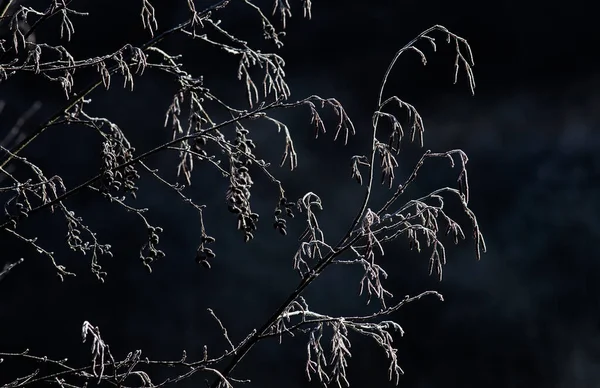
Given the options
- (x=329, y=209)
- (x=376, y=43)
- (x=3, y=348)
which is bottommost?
(x=3, y=348)

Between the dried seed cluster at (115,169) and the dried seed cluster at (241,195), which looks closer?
the dried seed cluster at (241,195)

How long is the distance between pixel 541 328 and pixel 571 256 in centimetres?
41

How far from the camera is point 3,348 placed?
14.2 feet

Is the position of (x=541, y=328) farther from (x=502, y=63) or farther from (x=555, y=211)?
(x=502, y=63)

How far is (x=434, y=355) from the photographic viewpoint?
4.60m

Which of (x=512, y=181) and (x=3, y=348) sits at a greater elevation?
(x=512, y=181)

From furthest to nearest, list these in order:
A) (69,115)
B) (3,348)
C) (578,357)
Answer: (578,357) → (3,348) → (69,115)

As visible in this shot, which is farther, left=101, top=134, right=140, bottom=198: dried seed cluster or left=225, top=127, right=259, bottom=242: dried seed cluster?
left=101, top=134, right=140, bottom=198: dried seed cluster

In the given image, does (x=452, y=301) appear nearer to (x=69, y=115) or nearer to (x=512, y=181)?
(x=512, y=181)

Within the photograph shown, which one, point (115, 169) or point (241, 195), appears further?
point (115, 169)

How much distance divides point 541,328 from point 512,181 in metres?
0.79

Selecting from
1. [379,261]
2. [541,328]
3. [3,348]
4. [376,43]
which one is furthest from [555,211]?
[3,348]

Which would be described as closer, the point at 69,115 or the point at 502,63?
the point at 69,115

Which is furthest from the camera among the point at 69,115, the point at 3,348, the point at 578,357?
the point at 578,357
